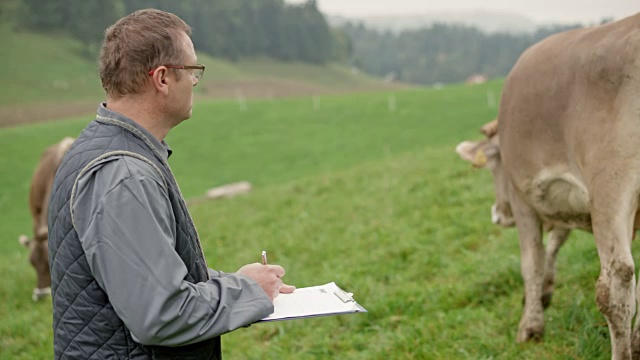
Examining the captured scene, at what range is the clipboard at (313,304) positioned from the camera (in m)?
2.63

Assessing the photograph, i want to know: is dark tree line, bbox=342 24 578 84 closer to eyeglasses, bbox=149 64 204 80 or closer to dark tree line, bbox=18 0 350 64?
dark tree line, bbox=18 0 350 64

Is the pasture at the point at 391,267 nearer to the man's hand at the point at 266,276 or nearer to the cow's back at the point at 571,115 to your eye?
the cow's back at the point at 571,115

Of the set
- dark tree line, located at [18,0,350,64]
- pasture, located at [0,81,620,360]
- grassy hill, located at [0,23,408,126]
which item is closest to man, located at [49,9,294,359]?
pasture, located at [0,81,620,360]

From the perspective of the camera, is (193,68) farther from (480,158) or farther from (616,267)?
(480,158)

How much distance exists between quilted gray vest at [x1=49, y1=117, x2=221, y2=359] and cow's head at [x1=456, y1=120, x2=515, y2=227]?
150 inches

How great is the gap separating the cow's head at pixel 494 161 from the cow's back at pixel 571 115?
2.22ft

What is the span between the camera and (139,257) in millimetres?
2219

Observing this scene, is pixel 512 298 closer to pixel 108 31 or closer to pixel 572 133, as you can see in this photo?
pixel 572 133

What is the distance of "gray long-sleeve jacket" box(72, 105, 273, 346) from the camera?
87.1 inches

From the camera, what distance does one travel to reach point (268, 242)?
10289 mm

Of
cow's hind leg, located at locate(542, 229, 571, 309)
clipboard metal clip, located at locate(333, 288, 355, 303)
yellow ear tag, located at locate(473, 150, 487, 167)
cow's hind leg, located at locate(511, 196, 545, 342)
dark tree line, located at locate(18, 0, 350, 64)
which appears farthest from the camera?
dark tree line, located at locate(18, 0, 350, 64)

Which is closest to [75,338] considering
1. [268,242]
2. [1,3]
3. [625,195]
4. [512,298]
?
[625,195]

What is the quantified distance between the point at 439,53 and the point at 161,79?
15418 cm

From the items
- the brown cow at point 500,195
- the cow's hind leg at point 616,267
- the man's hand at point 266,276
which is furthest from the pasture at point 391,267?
the man's hand at point 266,276
